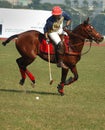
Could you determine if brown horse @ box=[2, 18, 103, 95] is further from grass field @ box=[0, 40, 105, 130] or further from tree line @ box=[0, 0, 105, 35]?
tree line @ box=[0, 0, 105, 35]

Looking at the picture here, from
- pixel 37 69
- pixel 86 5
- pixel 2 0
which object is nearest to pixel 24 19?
pixel 37 69

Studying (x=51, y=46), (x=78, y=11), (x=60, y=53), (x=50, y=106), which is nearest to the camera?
(x=50, y=106)

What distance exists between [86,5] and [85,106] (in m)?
188

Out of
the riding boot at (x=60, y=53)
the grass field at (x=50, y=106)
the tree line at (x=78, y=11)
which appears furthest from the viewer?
the tree line at (x=78, y=11)

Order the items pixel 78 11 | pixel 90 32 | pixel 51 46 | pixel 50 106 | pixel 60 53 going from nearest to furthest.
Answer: pixel 50 106
pixel 60 53
pixel 90 32
pixel 51 46
pixel 78 11

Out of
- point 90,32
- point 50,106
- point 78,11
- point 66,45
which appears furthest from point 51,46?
point 78,11

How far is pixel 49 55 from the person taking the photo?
1546 centimetres

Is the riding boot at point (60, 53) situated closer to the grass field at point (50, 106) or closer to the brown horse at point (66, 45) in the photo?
the brown horse at point (66, 45)

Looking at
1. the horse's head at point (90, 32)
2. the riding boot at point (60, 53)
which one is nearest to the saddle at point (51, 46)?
the riding boot at point (60, 53)

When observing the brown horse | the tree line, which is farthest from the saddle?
the tree line

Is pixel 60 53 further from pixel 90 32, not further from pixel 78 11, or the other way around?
pixel 78 11

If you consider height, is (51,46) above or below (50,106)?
above

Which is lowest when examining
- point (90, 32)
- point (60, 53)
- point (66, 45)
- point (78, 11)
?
point (78, 11)

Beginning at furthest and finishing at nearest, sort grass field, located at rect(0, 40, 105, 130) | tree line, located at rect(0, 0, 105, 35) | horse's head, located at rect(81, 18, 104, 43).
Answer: tree line, located at rect(0, 0, 105, 35)
horse's head, located at rect(81, 18, 104, 43)
grass field, located at rect(0, 40, 105, 130)
